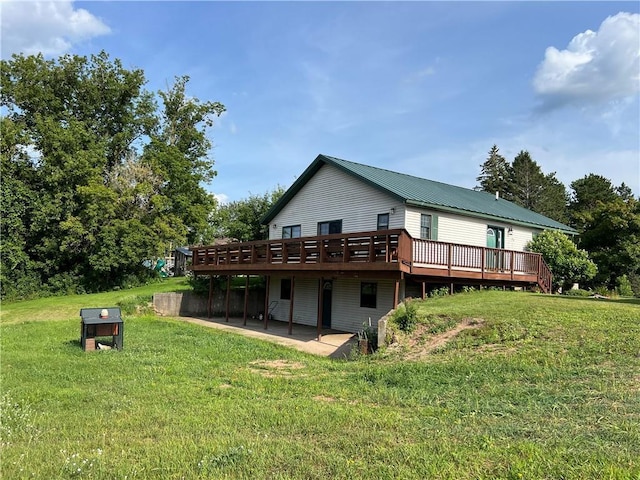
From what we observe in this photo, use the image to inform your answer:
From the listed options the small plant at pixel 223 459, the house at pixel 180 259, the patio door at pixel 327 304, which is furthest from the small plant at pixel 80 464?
the house at pixel 180 259

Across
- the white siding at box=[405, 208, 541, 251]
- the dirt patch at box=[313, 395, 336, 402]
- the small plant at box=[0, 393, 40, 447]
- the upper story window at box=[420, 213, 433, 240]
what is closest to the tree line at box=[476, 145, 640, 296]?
the white siding at box=[405, 208, 541, 251]

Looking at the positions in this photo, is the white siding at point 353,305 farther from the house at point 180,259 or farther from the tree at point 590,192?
the tree at point 590,192

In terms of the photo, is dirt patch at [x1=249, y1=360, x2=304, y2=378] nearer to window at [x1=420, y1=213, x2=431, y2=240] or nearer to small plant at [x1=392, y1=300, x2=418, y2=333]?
small plant at [x1=392, y1=300, x2=418, y2=333]

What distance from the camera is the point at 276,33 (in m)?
15.3

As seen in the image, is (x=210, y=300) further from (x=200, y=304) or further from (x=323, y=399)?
(x=323, y=399)

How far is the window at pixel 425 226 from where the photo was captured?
1755 cm

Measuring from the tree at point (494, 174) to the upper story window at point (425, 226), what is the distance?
39.7 metres

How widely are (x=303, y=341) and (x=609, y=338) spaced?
947 cm

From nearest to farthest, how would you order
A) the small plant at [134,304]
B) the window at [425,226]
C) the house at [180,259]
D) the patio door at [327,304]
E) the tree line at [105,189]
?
1. the window at [425,226]
2. the patio door at [327,304]
3. the small plant at [134,304]
4. the tree line at [105,189]
5. the house at [180,259]

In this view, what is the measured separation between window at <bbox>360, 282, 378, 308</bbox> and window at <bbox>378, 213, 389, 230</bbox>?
88.2 inches

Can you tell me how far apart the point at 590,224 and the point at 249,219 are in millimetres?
24149

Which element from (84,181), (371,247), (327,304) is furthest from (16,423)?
(84,181)

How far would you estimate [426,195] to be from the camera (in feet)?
60.0

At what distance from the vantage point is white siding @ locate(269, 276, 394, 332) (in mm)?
17750
